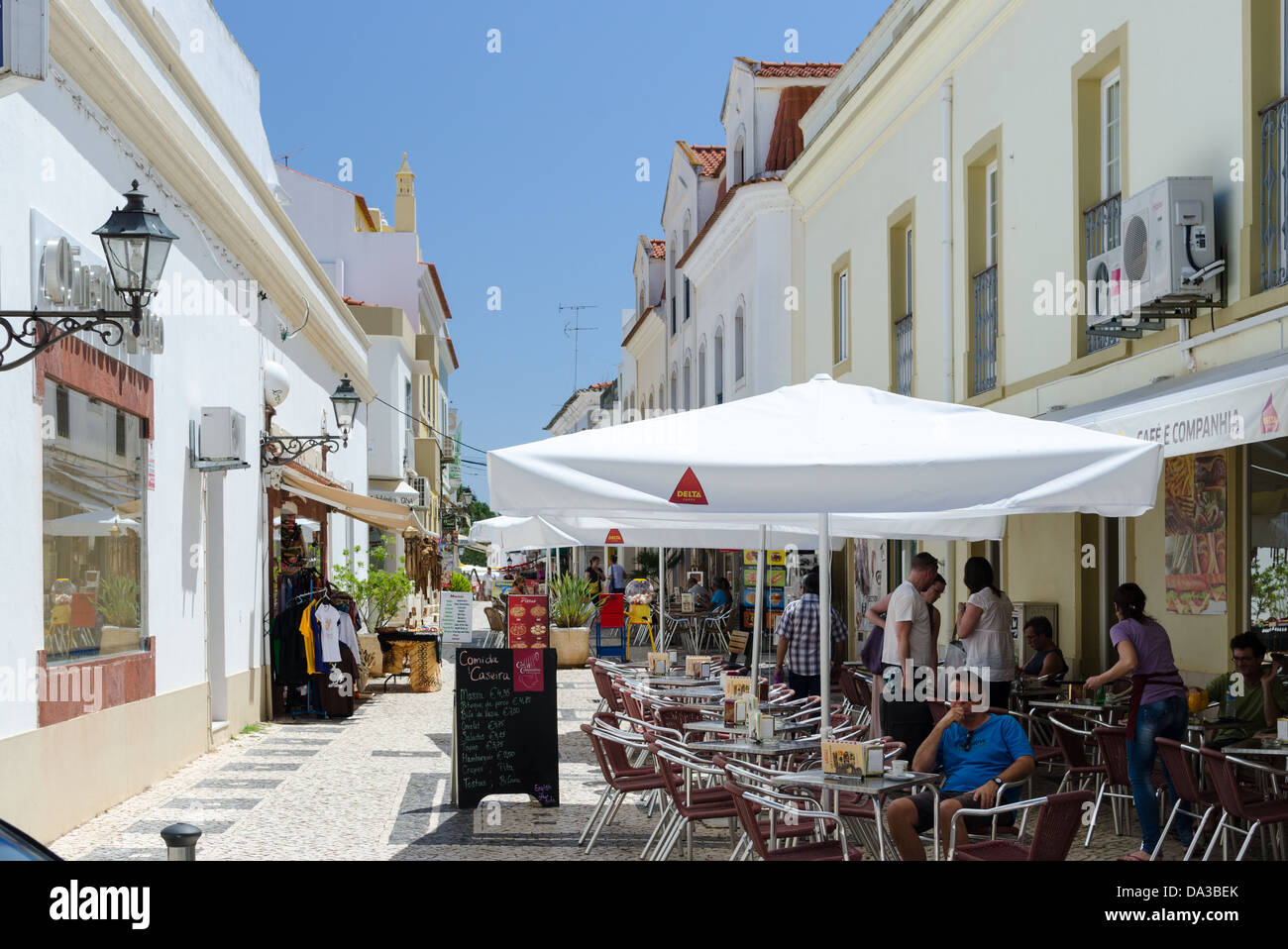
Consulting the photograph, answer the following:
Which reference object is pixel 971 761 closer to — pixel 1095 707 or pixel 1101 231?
pixel 1095 707

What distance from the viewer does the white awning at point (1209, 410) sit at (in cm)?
640

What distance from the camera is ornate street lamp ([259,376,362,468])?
49.2ft

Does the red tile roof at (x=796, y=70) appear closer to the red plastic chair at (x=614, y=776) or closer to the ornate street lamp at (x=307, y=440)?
the ornate street lamp at (x=307, y=440)

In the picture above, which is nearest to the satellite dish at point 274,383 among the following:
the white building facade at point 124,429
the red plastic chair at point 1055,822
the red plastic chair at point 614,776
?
the white building facade at point 124,429

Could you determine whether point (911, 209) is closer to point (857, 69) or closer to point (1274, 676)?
point (857, 69)

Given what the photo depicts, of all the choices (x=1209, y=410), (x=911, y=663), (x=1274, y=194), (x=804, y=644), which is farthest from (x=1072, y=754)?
(x=1274, y=194)

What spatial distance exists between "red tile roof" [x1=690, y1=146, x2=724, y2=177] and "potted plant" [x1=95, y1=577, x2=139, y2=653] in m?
21.5

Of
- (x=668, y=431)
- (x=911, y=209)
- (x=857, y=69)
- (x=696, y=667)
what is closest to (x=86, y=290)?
(x=668, y=431)

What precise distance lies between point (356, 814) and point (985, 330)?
8.04 metres

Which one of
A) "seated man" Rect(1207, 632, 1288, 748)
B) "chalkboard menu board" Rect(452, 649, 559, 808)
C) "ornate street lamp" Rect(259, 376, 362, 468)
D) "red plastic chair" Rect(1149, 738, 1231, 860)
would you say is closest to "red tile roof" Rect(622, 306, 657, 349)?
"ornate street lamp" Rect(259, 376, 362, 468)

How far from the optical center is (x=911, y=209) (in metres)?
15.5

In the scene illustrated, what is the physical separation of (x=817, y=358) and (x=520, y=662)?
465 inches

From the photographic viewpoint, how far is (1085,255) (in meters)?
11.1

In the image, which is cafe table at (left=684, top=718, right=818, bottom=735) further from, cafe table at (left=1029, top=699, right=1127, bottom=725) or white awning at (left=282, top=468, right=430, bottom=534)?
white awning at (left=282, top=468, right=430, bottom=534)
